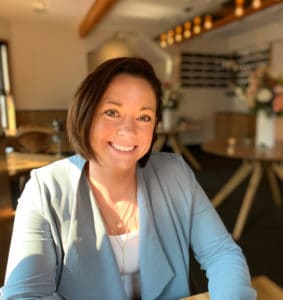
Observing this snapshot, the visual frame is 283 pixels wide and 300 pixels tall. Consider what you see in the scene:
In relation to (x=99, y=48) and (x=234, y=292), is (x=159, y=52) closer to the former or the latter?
(x=99, y=48)

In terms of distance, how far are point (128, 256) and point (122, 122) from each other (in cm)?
44

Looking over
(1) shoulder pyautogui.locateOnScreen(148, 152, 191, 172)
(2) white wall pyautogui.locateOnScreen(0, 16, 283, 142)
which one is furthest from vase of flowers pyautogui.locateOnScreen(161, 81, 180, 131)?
(1) shoulder pyautogui.locateOnScreen(148, 152, 191, 172)

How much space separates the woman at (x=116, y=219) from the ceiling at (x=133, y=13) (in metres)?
4.20

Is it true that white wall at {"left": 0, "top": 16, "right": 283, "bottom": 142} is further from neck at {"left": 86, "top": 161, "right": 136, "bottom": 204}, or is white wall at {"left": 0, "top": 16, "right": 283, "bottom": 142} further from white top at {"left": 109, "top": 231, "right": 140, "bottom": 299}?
white top at {"left": 109, "top": 231, "right": 140, "bottom": 299}

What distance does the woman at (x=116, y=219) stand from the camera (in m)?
0.86

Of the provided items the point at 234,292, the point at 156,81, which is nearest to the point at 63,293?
the point at 234,292

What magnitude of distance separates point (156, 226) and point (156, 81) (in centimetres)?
49

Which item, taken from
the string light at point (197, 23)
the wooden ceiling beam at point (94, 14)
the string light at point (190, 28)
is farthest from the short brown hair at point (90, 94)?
the string light at point (197, 23)

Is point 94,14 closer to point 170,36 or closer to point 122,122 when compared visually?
point 170,36

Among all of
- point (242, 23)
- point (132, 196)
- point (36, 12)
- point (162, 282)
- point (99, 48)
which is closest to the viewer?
point (162, 282)

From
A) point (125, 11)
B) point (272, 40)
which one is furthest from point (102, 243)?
point (272, 40)

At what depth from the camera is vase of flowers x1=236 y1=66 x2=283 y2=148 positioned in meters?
2.84

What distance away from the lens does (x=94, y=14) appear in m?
4.92

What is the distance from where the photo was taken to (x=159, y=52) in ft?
22.7
